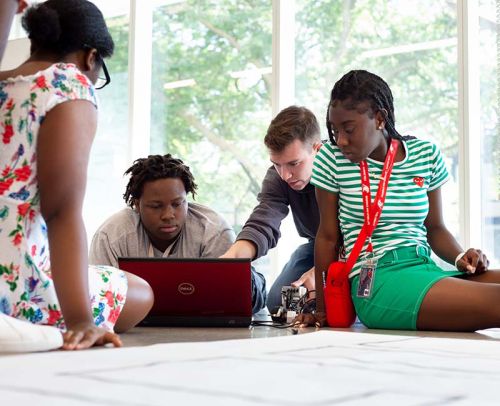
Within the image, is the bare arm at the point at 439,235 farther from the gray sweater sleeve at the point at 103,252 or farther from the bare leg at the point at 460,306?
the gray sweater sleeve at the point at 103,252

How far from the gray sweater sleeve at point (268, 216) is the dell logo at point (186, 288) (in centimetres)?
45

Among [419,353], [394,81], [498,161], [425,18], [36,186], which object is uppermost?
[425,18]

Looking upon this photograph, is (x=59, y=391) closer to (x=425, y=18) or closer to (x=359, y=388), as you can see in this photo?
(x=359, y=388)

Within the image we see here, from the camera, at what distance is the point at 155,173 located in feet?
10.5

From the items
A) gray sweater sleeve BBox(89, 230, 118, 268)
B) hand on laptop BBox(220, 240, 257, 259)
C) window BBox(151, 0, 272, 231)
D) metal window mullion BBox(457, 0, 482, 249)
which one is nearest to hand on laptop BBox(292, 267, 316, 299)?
hand on laptop BBox(220, 240, 257, 259)

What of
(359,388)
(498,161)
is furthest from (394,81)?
(359,388)

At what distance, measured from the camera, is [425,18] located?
4371mm

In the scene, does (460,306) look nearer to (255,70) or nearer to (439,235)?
(439,235)

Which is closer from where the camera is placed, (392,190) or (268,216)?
(392,190)

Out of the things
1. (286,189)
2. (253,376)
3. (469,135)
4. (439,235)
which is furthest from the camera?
(469,135)

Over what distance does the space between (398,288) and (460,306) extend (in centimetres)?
21

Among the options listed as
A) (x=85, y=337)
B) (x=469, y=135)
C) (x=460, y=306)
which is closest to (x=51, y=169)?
(x=85, y=337)

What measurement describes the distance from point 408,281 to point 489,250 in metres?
1.58

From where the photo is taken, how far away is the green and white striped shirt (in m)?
2.76
